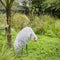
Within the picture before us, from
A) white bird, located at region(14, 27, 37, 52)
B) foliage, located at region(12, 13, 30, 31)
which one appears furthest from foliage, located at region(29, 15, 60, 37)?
white bird, located at region(14, 27, 37, 52)

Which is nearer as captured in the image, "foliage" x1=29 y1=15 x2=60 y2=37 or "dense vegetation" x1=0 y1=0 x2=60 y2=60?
"dense vegetation" x1=0 y1=0 x2=60 y2=60

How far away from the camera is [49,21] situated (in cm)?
1348

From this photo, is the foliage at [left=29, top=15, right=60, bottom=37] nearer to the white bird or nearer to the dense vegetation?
the dense vegetation

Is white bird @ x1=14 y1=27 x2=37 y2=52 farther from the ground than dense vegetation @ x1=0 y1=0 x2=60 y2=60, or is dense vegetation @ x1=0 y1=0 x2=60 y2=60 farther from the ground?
white bird @ x1=14 y1=27 x2=37 y2=52

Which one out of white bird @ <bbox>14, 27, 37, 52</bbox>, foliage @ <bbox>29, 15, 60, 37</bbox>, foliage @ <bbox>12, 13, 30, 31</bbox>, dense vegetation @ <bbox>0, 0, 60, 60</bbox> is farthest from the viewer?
foliage @ <bbox>12, 13, 30, 31</bbox>

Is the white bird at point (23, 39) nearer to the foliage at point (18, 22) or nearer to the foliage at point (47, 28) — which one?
the foliage at point (47, 28)

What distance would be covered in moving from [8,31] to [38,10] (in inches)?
467

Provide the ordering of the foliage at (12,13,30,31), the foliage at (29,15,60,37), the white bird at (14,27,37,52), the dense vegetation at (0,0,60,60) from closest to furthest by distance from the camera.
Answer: the dense vegetation at (0,0,60,60) < the white bird at (14,27,37,52) < the foliage at (29,15,60,37) < the foliage at (12,13,30,31)

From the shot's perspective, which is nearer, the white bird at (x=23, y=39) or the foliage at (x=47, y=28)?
the white bird at (x=23, y=39)

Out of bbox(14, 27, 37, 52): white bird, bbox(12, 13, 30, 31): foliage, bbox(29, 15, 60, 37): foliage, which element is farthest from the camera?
bbox(12, 13, 30, 31): foliage

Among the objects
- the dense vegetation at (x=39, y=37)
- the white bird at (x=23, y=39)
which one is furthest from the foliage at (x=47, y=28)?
the white bird at (x=23, y=39)

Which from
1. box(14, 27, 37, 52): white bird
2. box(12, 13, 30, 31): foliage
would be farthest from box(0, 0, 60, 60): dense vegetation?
box(14, 27, 37, 52): white bird

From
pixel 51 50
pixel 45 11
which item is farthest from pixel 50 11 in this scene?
pixel 51 50

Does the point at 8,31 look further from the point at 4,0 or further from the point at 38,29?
the point at 38,29
